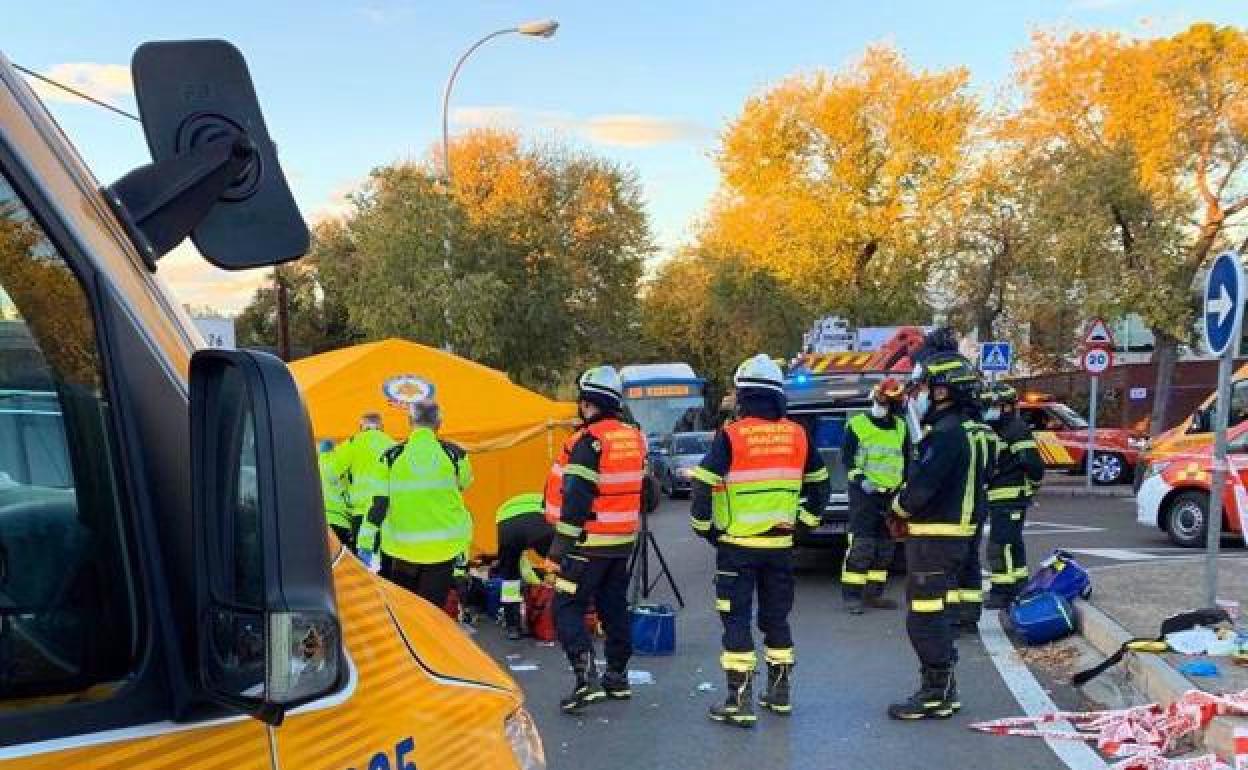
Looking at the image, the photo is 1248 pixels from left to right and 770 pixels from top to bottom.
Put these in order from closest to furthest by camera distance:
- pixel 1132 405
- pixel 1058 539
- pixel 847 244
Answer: pixel 1058 539 < pixel 1132 405 < pixel 847 244

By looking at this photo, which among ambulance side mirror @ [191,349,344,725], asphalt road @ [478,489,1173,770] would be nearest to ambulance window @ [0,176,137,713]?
ambulance side mirror @ [191,349,344,725]

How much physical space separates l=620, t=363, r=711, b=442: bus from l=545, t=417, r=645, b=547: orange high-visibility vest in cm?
1679

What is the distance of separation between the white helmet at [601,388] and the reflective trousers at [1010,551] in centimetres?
422

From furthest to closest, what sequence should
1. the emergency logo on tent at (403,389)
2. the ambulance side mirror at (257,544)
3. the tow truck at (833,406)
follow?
the emergency logo on tent at (403,389), the tow truck at (833,406), the ambulance side mirror at (257,544)

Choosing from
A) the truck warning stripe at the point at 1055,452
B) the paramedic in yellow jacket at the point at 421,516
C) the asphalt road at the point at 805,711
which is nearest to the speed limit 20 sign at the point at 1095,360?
the truck warning stripe at the point at 1055,452

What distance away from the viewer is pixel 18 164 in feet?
4.47

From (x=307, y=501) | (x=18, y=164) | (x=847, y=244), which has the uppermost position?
(x=847, y=244)

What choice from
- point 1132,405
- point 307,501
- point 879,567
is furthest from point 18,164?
point 1132,405

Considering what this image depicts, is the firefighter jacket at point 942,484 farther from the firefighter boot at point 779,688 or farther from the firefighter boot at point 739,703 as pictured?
the firefighter boot at point 739,703

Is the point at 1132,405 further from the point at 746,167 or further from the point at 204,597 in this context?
the point at 204,597

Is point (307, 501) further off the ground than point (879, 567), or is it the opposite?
point (307, 501)

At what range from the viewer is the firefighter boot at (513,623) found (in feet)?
26.3

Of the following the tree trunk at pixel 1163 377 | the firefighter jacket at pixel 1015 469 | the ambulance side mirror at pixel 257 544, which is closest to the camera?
the ambulance side mirror at pixel 257 544

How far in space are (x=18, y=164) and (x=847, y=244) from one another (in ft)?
107
